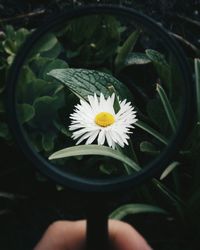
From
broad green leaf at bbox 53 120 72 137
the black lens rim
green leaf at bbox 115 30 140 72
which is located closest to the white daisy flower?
broad green leaf at bbox 53 120 72 137

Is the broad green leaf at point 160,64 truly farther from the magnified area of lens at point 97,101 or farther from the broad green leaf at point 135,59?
the broad green leaf at point 135,59

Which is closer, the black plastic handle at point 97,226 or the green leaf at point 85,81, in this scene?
the black plastic handle at point 97,226

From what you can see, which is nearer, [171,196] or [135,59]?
[171,196]

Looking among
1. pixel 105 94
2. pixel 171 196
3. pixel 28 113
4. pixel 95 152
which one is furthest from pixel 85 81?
pixel 171 196

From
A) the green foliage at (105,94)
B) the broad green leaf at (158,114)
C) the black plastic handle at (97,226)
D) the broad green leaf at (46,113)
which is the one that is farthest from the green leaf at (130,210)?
the black plastic handle at (97,226)

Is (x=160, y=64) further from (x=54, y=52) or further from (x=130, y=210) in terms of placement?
(x=130, y=210)

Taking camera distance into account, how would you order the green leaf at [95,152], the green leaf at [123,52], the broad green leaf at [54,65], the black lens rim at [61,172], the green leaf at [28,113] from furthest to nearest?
the green leaf at [123,52] < the broad green leaf at [54,65] < the green leaf at [28,113] < the green leaf at [95,152] < the black lens rim at [61,172]
